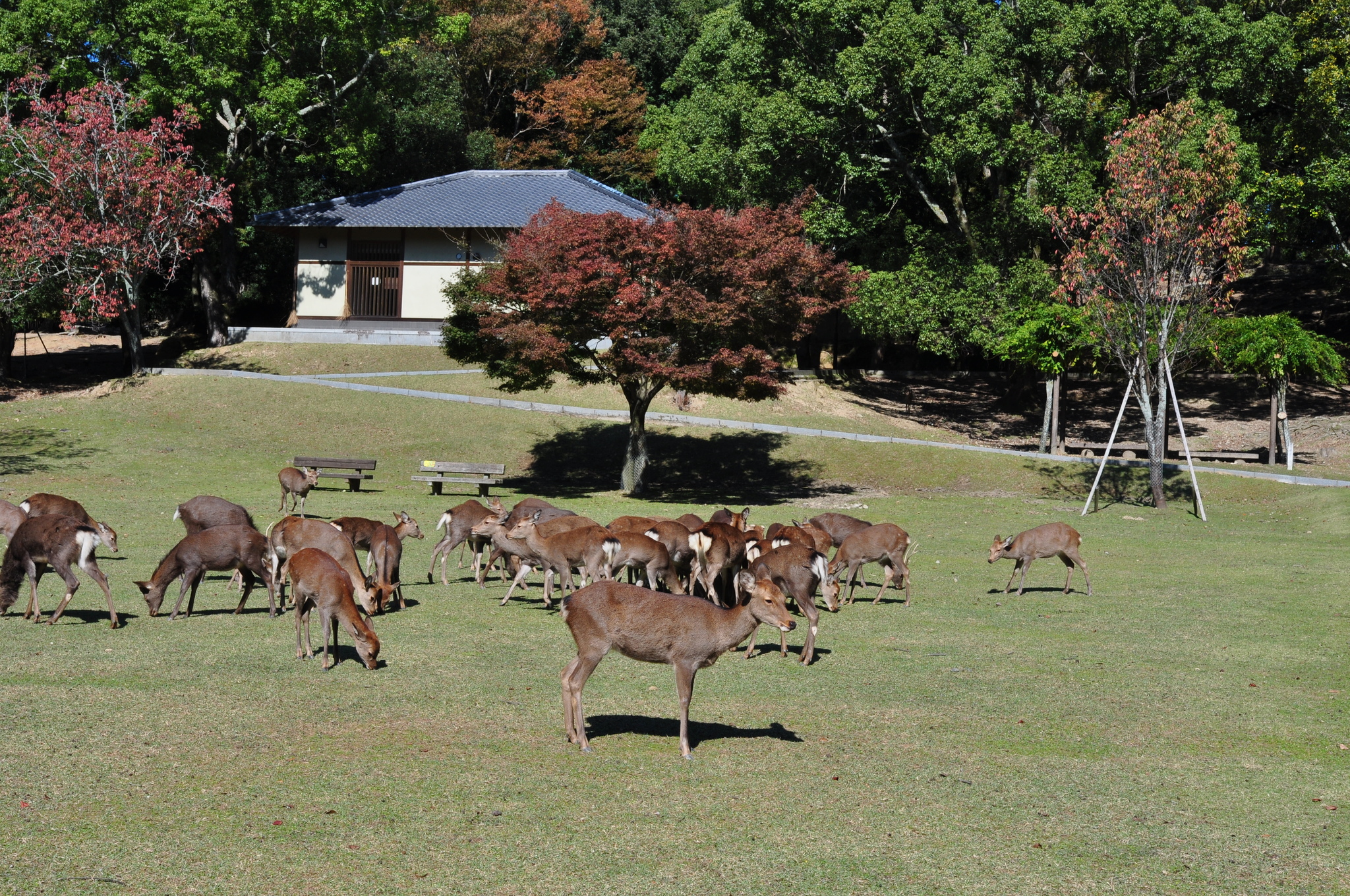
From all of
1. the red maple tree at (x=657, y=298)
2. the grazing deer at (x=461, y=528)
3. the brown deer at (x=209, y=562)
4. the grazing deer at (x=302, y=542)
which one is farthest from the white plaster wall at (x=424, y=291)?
the brown deer at (x=209, y=562)

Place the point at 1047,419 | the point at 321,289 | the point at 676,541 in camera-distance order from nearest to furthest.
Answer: the point at 676,541
the point at 1047,419
the point at 321,289

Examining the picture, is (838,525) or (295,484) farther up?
(838,525)

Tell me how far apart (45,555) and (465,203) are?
1423 inches

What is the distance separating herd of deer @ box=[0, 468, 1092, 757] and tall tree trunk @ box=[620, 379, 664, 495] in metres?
12.5

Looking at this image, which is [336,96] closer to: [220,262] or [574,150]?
[220,262]

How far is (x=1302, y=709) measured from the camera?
10914mm

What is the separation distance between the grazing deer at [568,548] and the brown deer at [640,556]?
15 centimetres

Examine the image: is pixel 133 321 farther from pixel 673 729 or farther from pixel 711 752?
pixel 711 752

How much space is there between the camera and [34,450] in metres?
31.0

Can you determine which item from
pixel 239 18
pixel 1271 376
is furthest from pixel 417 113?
pixel 1271 376

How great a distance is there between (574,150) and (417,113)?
8750mm

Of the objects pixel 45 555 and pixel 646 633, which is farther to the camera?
pixel 45 555

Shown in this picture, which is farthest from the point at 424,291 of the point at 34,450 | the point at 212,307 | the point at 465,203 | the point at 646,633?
the point at 646,633

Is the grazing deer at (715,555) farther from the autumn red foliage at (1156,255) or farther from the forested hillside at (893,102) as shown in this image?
the forested hillside at (893,102)
